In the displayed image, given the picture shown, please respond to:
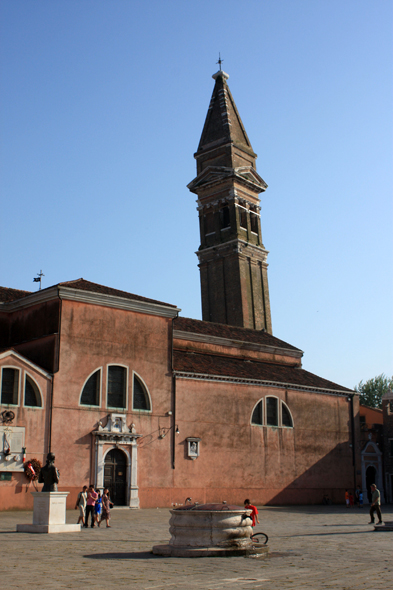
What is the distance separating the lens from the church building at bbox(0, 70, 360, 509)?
84.5 ft

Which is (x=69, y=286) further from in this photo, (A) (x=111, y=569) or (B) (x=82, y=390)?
(A) (x=111, y=569)

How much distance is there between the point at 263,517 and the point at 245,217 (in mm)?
36055

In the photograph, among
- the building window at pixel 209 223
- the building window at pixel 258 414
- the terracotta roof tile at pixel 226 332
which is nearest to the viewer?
the building window at pixel 258 414

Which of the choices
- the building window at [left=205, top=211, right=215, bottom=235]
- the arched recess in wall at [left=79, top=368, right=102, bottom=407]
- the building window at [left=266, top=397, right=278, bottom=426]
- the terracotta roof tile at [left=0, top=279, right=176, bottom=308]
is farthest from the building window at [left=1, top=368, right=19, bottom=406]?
the building window at [left=205, top=211, right=215, bottom=235]

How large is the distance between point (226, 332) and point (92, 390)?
14.2m

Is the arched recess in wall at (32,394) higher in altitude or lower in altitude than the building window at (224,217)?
lower

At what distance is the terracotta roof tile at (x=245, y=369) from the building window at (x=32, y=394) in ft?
25.1

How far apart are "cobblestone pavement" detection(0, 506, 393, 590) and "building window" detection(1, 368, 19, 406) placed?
758cm

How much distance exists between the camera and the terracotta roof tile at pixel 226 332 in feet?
124

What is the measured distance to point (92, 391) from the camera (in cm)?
2766

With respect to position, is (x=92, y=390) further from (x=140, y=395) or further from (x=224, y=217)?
(x=224, y=217)

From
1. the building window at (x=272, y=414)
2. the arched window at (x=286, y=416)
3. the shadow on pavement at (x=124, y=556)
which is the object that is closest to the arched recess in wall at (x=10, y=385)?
the building window at (x=272, y=414)

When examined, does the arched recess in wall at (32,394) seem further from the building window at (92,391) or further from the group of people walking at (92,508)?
the group of people walking at (92,508)

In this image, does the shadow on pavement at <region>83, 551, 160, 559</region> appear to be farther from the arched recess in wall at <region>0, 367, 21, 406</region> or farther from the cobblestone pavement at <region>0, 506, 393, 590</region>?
the arched recess in wall at <region>0, 367, 21, 406</region>
